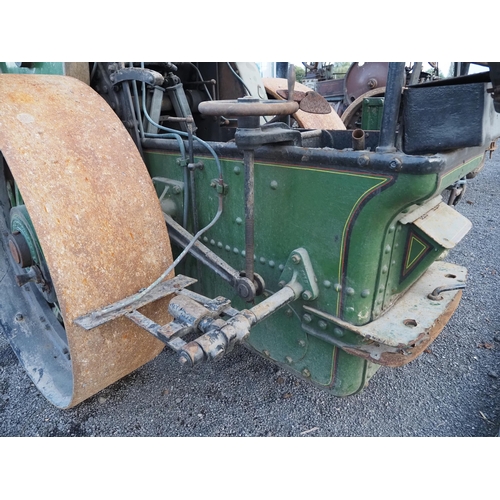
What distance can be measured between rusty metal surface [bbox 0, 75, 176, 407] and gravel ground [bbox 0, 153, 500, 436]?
29 centimetres

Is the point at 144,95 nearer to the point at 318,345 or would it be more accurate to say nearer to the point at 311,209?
the point at 311,209

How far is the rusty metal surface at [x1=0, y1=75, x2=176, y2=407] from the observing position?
1319 mm

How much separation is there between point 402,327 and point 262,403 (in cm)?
78

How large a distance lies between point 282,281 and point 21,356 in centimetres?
130

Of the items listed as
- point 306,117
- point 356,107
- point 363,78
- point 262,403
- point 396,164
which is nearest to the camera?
point 396,164

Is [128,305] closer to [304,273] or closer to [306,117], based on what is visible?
[304,273]

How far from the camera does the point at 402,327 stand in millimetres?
1338

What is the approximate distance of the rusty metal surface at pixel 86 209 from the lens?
4.33 ft

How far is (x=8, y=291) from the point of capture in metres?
2.07

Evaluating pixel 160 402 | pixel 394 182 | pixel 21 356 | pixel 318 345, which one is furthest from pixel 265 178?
pixel 21 356

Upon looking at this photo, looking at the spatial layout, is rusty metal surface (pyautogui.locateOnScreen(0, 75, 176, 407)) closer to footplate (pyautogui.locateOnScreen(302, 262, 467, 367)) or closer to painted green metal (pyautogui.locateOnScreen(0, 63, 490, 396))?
painted green metal (pyautogui.locateOnScreen(0, 63, 490, 396))

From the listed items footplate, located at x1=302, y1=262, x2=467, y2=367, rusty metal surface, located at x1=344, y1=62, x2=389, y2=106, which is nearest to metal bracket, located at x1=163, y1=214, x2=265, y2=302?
footplate, located at x1=302, y1=262, x2=467, y2=367

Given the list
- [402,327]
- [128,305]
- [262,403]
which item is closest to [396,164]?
[402,327]

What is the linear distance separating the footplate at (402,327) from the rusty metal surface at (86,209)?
65cm
